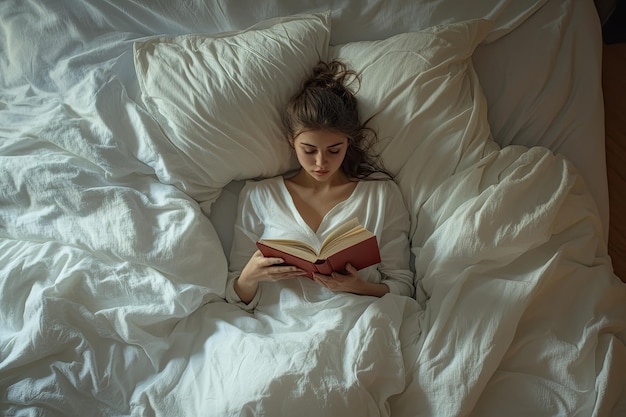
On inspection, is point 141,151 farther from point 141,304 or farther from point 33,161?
→ point 141,304

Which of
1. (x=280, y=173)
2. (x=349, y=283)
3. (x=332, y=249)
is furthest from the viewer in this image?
(x=280, y=173)

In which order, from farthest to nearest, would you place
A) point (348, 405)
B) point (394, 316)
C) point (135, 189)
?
point (135, 189), point (394, 316), point (348, 405)

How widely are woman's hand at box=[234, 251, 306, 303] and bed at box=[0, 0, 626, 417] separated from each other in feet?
0.17

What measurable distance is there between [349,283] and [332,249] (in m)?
0.15

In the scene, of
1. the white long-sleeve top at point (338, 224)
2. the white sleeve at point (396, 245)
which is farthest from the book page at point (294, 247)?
the white sleeve at point (396, 245)

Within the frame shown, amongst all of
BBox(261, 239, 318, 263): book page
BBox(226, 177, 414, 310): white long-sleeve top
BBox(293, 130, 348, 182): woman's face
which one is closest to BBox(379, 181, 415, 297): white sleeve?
BBox(226, 177, 414, 310): white long-sleeve top

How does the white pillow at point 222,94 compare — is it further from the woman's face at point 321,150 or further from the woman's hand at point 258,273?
the woman's hand at point 258,273

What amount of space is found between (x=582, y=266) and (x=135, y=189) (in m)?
1.08

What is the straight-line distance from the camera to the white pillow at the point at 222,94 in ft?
4.31

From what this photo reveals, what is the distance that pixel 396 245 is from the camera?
134cm

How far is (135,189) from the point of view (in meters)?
1.33

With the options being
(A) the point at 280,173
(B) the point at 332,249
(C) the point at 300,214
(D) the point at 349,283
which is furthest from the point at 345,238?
(A) the point at 280,173

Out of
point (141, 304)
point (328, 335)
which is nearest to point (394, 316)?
point (328, 335)

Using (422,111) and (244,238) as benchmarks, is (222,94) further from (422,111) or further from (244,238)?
(422,111)
